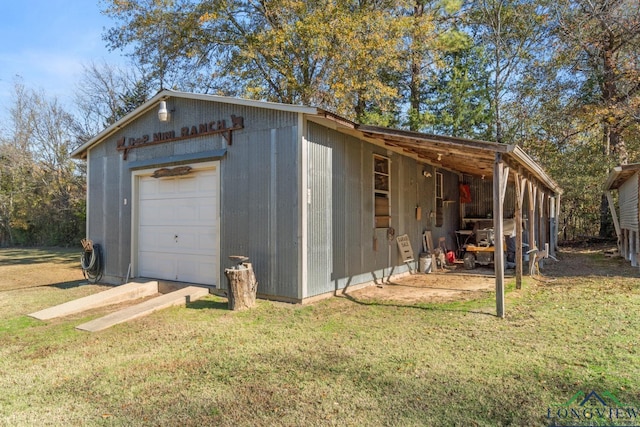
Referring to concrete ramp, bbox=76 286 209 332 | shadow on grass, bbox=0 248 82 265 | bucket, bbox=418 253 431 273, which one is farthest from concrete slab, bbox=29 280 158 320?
shadow on grass, bbox=0 248 82 265

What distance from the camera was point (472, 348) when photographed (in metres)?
3.91

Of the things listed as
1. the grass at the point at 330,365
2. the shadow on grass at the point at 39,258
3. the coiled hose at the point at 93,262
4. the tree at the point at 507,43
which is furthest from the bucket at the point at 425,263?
the shadow on grass at the point at 39,258

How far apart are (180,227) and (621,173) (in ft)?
34.2

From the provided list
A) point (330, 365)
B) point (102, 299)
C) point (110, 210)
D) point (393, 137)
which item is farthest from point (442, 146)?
point (110, 210)

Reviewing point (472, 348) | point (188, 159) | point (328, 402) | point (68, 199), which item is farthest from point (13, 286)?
point (68, 199)

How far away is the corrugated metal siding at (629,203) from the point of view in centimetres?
966

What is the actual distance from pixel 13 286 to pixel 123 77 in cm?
1586

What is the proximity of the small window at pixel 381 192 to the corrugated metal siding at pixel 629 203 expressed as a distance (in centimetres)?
628

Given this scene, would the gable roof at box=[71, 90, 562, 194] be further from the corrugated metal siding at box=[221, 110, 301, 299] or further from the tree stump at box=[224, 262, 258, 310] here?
the tree stump at box=[224, 262, 258, 310]

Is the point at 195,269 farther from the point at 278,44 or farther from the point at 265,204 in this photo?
the point at 278,44

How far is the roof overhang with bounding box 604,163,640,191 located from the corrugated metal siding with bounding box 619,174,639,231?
0.12m

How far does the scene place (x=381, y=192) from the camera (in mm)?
7832

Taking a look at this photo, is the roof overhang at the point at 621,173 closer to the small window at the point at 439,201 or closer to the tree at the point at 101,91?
the small window at the point at 439,201

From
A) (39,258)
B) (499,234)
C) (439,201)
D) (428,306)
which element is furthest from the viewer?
(39,258)
